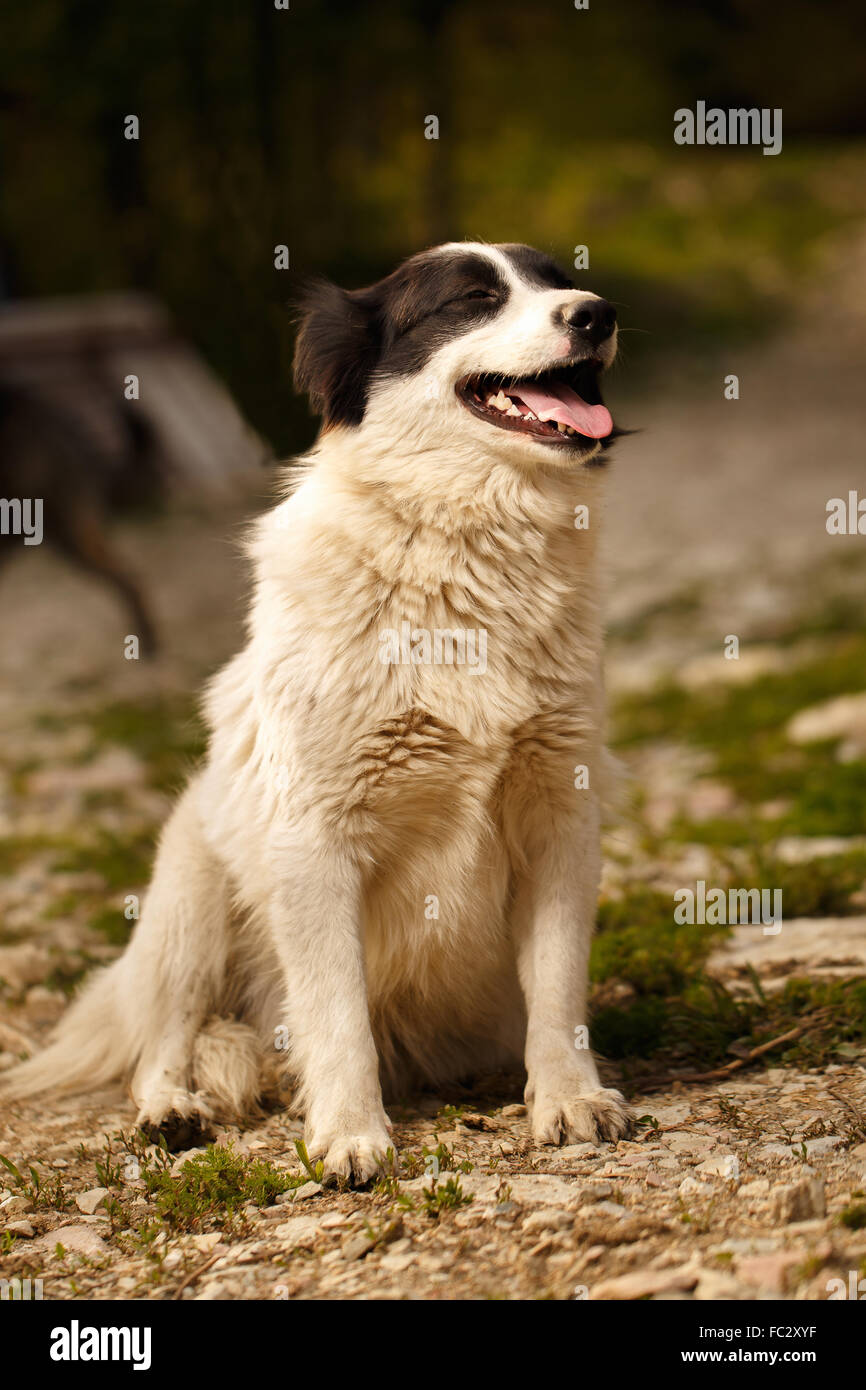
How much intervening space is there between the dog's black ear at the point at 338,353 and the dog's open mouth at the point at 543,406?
27 cm

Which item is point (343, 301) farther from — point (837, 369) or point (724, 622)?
point (837, 369)

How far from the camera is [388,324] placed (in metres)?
3.18

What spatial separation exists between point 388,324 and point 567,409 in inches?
19.8

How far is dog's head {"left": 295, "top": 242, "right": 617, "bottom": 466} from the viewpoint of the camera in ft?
9.70

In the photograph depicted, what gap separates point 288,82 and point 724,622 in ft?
25.8

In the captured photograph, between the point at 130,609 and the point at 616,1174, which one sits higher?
the point at 130,609

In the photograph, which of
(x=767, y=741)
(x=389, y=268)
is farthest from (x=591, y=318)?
(x=389, y=268)

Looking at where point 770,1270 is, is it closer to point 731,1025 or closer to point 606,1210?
point 606,1210

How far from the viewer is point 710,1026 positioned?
3.40 m

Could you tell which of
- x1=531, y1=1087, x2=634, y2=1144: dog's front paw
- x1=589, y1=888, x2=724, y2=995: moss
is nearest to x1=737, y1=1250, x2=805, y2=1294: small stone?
x1=531, y1=1087, x2=634, y2=1144: dog's front paw

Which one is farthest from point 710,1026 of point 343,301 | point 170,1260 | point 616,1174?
point 343,301

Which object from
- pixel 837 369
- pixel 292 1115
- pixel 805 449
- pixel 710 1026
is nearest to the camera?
pixel 292 1115

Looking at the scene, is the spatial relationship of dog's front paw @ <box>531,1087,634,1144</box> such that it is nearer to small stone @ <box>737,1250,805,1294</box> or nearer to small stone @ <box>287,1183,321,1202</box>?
small stone @ <box>287,1183,321,1202</box>

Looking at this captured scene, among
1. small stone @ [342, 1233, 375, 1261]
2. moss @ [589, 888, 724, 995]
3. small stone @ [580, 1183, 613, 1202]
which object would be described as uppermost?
moss @ [589, 888, 724, 995]
